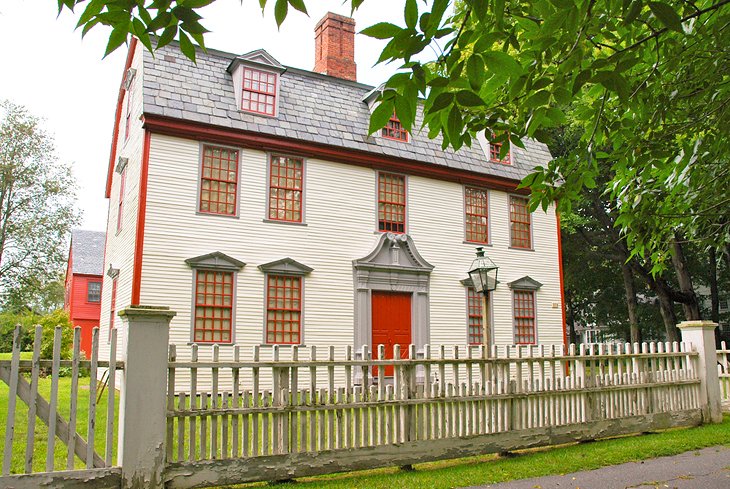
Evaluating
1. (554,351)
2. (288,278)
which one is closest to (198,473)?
(554,351)

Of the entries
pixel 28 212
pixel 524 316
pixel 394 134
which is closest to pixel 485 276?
pixel 394 134

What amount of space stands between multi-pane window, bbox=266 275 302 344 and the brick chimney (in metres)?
7.71

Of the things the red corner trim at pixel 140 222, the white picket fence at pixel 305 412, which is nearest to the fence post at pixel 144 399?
the white picket fence at pixel 305 412

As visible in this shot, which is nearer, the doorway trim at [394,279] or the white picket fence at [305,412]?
the white picket fence at [305,412]

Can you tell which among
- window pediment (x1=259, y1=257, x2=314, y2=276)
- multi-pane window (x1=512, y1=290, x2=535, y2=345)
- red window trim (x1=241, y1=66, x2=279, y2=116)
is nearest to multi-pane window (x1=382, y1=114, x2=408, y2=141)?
red window trim (x1=241, y1=66, x2=279, y2=116)

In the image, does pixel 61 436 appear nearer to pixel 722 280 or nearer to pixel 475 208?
pixel 475 208

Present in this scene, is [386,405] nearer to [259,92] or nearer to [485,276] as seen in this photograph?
[485,276]

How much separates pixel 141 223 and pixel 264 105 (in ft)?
15.1

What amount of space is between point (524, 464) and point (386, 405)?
1807 millimetres

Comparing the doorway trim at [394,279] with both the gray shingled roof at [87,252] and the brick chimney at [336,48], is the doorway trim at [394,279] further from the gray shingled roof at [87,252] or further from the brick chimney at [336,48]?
the gray shingled roof at [87,252]

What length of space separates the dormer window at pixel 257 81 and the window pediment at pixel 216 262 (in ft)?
13.0

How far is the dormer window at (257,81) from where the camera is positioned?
1473 cm

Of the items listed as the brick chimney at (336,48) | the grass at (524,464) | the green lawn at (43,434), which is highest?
the brick chimney at (336,48)

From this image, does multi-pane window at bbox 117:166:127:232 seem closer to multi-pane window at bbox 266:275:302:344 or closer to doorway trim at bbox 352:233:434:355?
multi-pane window at bbox 266:275:302:344
